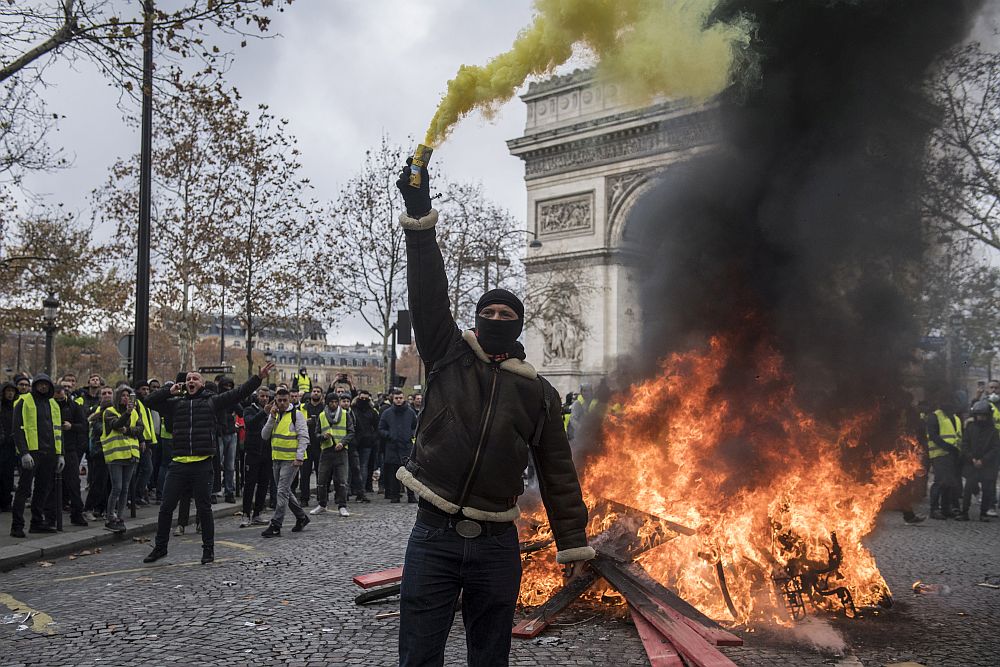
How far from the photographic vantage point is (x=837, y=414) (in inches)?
262

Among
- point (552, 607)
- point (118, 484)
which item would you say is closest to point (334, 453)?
point (118, 484)

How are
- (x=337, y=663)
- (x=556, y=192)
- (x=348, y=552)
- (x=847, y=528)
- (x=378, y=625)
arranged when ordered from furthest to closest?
1. (x=556, y=192)
2. (x=348, y=552)
3. (x=847, y=528)
4. (x=378, y=625)
5. (x=337, y=663)

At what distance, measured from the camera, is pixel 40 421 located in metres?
9.48

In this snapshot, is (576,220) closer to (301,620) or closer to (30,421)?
(30,421)

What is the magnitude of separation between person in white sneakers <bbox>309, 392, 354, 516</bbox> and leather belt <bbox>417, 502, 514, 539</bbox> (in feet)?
29.5

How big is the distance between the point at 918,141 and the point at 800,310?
5.75 feet

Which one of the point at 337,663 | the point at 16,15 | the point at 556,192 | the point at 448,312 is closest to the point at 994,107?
the point at 448,312

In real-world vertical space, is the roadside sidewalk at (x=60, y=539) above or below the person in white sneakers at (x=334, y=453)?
below

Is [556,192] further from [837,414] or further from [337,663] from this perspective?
[337,663]

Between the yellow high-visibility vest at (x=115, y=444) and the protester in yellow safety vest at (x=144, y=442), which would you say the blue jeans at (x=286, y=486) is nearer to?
the yellow high-visibility vest at (x=115, y=444)

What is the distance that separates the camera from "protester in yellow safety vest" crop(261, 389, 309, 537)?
9.88 m

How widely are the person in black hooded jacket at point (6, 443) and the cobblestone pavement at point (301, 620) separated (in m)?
3.49

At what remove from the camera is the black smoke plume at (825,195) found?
6434 mm

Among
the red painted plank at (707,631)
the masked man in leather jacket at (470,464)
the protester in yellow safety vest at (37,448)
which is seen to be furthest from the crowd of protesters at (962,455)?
the protester in yellow safety vest at (37,448)
